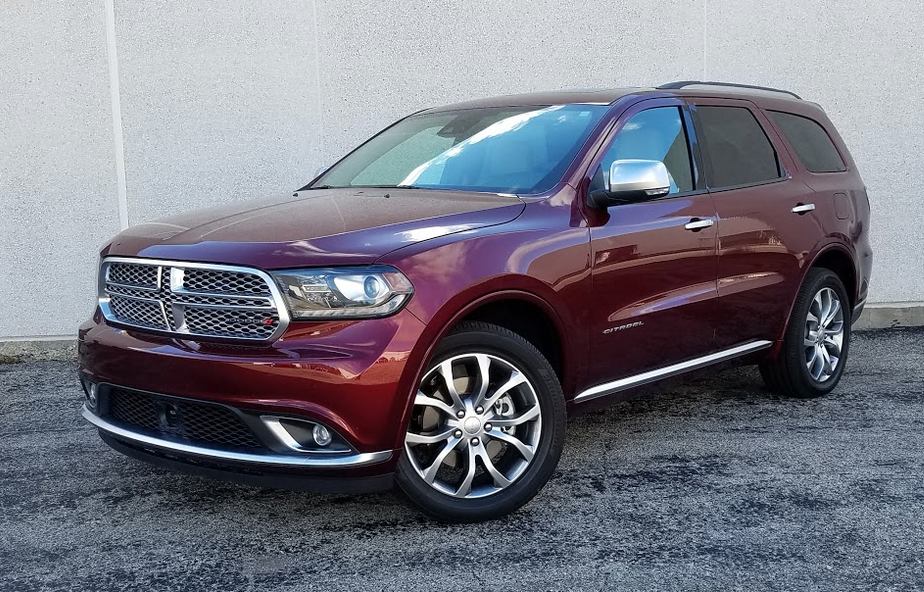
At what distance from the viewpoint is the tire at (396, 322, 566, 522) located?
12.4 feet

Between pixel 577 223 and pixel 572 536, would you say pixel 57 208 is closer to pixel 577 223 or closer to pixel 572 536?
pixel 577 223

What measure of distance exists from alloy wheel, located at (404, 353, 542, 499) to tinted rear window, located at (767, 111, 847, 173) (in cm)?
285

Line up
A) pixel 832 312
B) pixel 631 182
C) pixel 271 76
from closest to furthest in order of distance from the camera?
pixel 631 182
pixel 832 312
pixel 271 76

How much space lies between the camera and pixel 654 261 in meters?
4.60

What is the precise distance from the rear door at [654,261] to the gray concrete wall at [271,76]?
341 centimetres

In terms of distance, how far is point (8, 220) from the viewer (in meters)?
7.81

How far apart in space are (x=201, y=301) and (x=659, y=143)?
2.46 metres

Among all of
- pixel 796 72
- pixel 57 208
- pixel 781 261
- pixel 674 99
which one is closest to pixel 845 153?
pixel 781 261

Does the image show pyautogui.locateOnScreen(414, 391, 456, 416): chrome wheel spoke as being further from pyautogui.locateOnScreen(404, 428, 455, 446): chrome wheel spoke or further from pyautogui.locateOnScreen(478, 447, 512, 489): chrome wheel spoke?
pyautogui.locateOnScreen(478, 447, 512, 489): chrome wheel spoke

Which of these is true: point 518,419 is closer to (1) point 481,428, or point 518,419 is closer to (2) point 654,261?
(1) point 481,428

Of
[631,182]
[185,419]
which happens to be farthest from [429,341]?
[631,182]

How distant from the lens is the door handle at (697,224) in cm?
481

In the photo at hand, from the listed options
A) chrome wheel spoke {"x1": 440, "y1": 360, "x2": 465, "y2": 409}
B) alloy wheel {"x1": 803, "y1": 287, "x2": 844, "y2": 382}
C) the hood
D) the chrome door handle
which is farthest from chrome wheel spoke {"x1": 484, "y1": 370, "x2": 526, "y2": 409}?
alloy wheel {"x1": 803, "y1": 287, "x2": 844, "y2": 382}

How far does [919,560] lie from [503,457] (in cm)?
157
